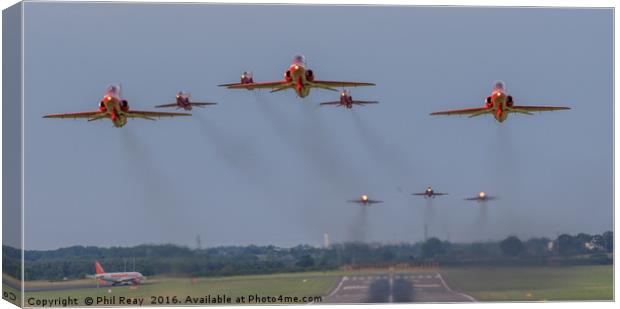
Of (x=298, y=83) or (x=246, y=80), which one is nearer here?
(x=246, y=80)

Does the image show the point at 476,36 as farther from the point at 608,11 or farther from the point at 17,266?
the point at 17,266

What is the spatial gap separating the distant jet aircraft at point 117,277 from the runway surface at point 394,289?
989 centimetres

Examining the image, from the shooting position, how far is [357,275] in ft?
A: 311

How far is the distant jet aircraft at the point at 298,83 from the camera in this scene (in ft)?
309

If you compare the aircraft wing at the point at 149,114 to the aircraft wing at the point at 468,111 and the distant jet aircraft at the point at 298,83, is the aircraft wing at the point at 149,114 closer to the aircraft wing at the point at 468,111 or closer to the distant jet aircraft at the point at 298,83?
the distant jet aircraft at the point at 298,83

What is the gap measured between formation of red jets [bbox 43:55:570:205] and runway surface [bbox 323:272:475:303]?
4.19 metres

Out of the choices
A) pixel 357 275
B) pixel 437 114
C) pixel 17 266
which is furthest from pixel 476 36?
pixel 17 266

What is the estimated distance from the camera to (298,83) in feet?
312

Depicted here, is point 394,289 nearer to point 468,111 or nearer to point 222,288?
point 222,288

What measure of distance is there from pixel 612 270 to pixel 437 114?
42.0 feet

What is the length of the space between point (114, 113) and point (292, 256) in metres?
12.3

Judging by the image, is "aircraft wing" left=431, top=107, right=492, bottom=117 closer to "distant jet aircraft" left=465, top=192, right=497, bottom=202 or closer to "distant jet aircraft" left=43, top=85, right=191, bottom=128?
"distant jet aircraft" left=465, top=192, right=497, bottom=202

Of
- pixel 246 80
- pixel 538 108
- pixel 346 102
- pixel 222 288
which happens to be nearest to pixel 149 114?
pixel 246 80

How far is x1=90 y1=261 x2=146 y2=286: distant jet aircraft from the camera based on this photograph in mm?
91812
